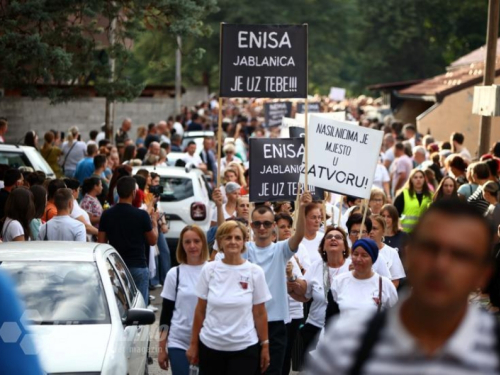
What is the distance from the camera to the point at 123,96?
21.3 m

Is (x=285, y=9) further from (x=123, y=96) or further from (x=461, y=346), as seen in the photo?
(x=461, y=346)

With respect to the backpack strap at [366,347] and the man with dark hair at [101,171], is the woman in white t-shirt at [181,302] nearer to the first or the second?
the backpack strap at [366,347]

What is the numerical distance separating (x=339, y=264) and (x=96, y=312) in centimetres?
191

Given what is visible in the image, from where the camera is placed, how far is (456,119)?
3198 cm

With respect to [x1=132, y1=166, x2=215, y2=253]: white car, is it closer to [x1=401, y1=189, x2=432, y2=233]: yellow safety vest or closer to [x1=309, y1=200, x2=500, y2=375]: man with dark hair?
[x1=401, y1=189, x2=432, y2=233]: yellow safety vest

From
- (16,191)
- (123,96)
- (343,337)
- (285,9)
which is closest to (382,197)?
(16,191)

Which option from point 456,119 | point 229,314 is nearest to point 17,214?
point 229,314

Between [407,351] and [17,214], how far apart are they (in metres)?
8.89

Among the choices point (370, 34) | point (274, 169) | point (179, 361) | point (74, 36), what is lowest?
point (179, 361)

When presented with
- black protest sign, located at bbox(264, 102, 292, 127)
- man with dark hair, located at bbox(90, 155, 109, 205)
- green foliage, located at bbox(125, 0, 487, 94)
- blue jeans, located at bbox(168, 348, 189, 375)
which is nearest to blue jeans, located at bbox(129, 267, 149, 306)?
blue jeans, located at bbox(168, 348, 189, 375)

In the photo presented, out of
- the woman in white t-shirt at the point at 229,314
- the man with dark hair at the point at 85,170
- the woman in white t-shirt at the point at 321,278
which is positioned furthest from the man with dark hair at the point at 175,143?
the woman in white t-shirt at the point at 229,314

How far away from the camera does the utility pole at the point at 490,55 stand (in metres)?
19.2

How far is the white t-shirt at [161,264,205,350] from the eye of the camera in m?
8.27

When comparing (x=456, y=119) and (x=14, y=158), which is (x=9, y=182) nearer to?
(x=14, y=158)
